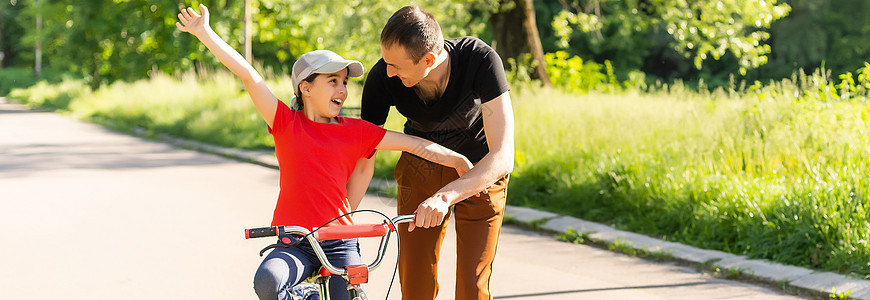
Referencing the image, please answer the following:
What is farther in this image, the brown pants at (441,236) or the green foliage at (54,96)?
the green foliage at (54,96)

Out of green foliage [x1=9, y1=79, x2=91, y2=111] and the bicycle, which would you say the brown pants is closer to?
the bicycle

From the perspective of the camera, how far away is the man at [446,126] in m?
2.98

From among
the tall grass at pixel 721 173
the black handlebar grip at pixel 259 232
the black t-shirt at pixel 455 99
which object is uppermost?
the black t-shirt at pixel 455 99

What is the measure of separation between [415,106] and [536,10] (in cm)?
2952

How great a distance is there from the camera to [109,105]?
26.1 meters

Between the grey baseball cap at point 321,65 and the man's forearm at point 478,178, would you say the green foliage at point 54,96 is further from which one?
the man's forearm at point 478,178

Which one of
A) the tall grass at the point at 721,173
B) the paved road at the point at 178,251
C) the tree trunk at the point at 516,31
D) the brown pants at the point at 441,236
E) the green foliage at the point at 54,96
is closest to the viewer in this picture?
the brown pants at the point at 441,236

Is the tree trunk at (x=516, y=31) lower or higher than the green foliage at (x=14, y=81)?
higher

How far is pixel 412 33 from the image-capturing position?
115 inches

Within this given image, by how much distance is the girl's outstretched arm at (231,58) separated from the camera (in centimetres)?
303

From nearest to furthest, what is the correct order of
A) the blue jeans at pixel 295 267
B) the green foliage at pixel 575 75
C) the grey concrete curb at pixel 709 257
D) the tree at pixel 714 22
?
the blue jeans at pixel 295 267 < the grey concrete curb at pixel 709 257 < the green foliage at pixel 575 75 < the tree at pixel 714 22

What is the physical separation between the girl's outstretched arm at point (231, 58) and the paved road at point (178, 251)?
1055mm

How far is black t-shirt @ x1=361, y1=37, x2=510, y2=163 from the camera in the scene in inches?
126

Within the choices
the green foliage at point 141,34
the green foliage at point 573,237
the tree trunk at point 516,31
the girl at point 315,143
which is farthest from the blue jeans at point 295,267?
the green foliage at point 141,34
